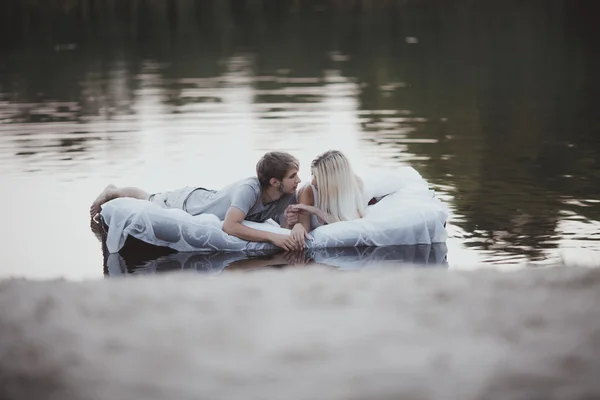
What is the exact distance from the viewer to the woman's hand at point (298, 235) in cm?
732

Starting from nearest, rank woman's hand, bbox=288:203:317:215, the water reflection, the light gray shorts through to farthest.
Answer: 1. the water reflection
2. woman's hand, bbox=288:203:317:215
3. the light gray shorts

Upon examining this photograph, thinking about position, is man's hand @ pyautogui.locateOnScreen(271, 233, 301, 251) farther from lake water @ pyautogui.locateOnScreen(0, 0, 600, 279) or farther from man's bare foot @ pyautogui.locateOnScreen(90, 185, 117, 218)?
man's bare foot @ pyautogui.locateOnScreen(90, 185, 117, 218)

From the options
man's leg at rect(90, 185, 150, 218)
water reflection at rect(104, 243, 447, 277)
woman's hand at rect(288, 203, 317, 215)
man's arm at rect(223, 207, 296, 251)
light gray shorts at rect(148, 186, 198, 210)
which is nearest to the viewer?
water reflection at rect(104, 243, 447, 277)

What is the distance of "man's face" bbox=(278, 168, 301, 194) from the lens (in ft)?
24.2

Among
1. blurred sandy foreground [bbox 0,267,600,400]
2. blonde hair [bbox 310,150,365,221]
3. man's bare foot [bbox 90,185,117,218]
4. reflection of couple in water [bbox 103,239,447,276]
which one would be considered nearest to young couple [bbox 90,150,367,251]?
blonde hair [bbox 310,150,365,221]

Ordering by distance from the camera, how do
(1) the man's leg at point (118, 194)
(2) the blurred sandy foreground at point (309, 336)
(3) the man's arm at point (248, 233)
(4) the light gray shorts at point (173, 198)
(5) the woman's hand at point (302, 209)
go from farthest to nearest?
(1) the man's leg at point (118, 194)
(4) the light gray shorts at point (173, 198)
(5) the woman's hand at point (302, 209)
(3) the man's arm at point (248, 233)
(2) the blurred sandy foreground at point (309, 336)

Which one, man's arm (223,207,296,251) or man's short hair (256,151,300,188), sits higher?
man's short hair (256,151,300,188)

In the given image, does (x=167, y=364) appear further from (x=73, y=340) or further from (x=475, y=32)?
(x=475, y=32)

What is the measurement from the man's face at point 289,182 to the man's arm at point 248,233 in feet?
1.22

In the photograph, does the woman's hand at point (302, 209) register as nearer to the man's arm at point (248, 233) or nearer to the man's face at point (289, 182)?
the man's face at point (289, 182)

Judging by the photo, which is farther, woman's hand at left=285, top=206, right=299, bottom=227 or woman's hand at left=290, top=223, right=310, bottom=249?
woman's hand at left=285, top=206, right=299, bottom=227

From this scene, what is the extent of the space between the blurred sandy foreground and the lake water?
3.04 m

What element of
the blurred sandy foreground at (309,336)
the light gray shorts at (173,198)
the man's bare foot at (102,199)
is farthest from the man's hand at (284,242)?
the blurred sandy foreground at (309,336)

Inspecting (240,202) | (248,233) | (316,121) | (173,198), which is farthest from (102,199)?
(316,121)
